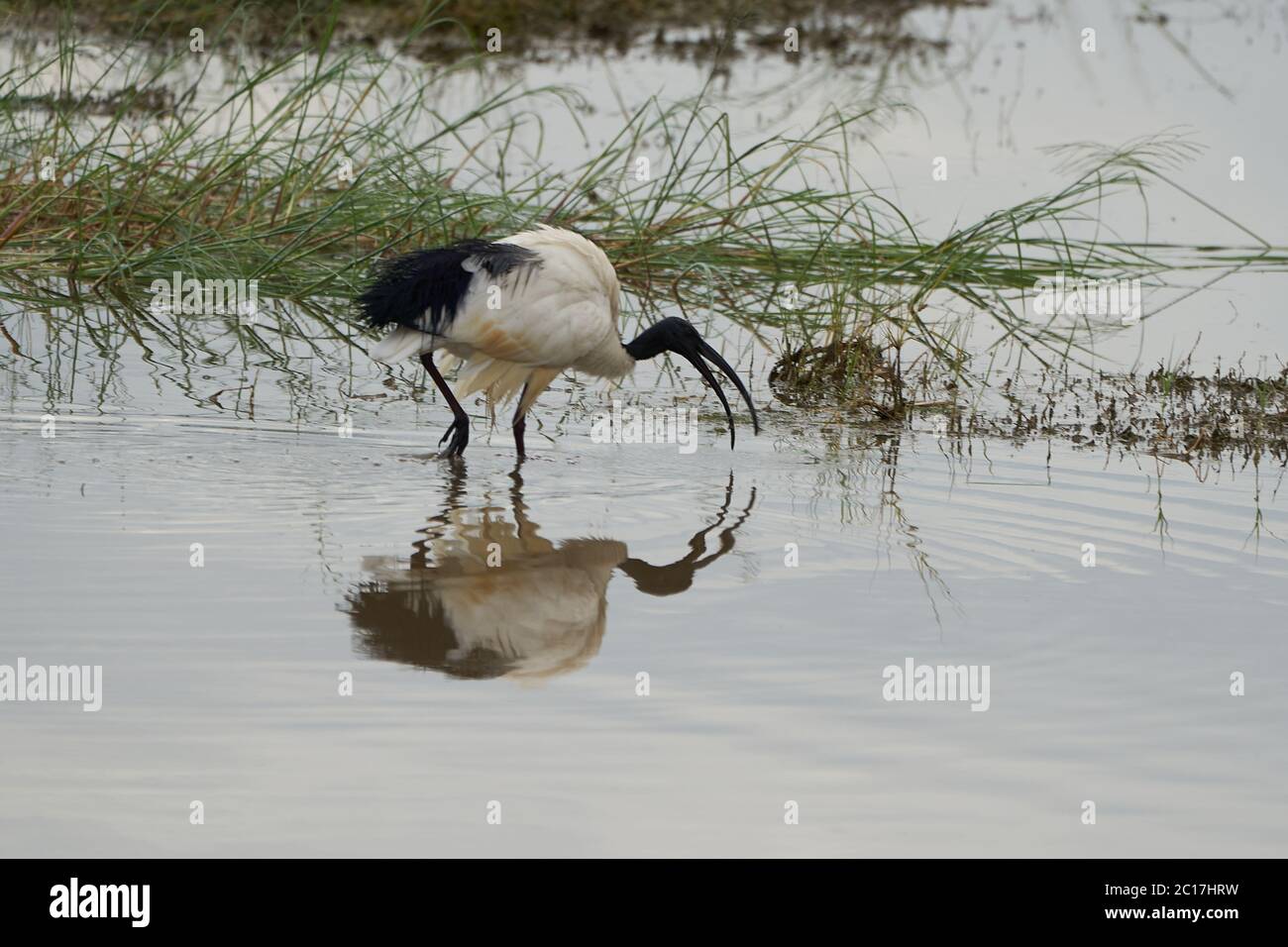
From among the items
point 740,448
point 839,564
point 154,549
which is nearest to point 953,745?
point 839,564

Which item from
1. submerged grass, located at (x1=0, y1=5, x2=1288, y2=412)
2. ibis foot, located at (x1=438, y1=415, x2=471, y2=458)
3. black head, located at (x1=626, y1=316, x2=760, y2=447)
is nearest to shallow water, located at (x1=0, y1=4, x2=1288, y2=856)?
ibis foot, located at (x1=438, y1=415, x2=471, y2=458)

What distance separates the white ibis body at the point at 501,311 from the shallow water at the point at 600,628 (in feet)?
1.05

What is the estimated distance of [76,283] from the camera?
426 inches

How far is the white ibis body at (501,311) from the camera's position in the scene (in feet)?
26.3

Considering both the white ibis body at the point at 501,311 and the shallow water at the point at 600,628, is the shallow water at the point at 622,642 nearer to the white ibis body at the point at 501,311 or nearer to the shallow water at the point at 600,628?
the shallow water at the point at 600,628

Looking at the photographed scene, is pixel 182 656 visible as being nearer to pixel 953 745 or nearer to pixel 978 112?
pixel 953 745

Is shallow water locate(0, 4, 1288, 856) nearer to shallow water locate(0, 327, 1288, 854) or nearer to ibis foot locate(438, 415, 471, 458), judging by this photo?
shallow water locate(0, 327, 1288, 854)

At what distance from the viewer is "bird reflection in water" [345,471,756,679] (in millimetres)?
5605

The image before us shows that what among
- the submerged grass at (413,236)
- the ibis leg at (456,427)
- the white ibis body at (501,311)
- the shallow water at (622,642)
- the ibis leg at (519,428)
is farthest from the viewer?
the submerged grass at (413,236)

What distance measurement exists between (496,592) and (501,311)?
82.2 inches

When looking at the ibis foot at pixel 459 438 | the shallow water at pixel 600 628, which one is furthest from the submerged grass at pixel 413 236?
the ibis foot at pixel 459 438

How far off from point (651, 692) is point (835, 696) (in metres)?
0.47

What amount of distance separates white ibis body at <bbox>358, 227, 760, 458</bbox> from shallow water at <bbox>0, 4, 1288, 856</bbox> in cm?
32
